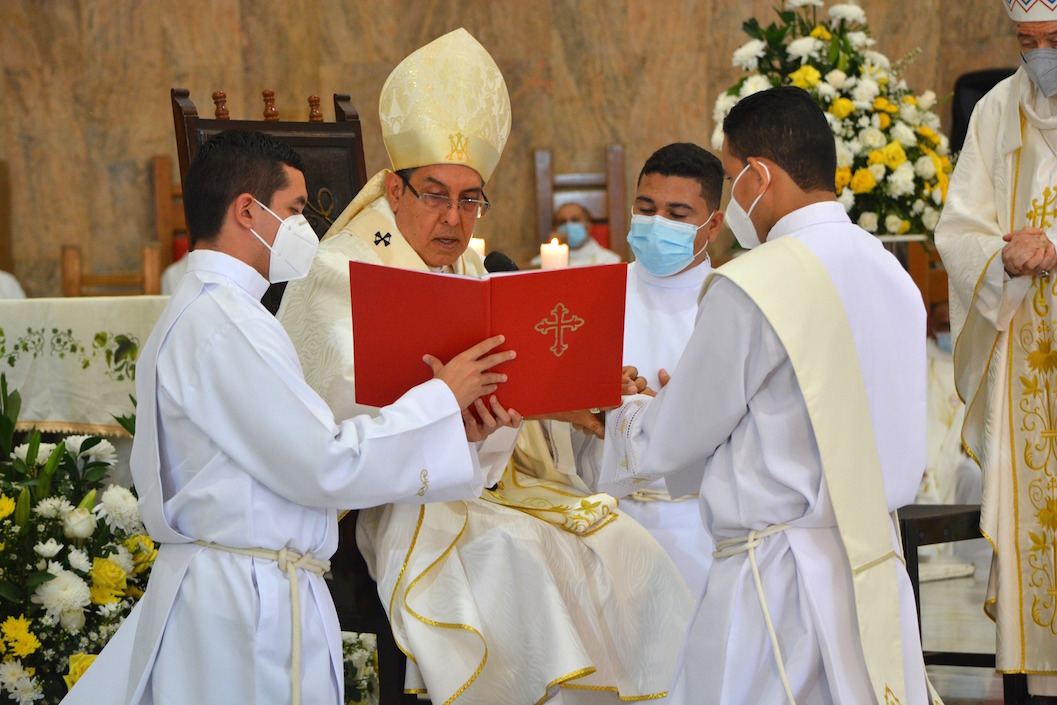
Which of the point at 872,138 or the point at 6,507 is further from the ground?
the point at 872,138

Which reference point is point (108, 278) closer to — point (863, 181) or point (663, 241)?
point (863, 181)

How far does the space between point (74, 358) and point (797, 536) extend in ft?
10.2

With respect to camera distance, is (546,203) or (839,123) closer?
(839,123)

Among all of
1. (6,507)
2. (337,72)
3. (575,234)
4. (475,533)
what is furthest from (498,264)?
(337,72)

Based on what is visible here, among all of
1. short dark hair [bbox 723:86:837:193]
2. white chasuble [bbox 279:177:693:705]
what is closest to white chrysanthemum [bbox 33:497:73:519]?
white chasuble [bbox 279:177:693:705]

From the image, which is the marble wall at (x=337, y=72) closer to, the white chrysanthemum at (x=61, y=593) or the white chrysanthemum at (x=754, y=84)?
the white chrysanthemum at (x=754, y=84)

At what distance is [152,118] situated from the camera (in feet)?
28.9

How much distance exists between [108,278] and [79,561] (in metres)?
5.30

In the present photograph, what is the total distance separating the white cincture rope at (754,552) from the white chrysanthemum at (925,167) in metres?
3.49

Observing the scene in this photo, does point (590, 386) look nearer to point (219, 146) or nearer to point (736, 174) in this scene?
point (736, 174)

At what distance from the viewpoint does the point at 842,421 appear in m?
2.53

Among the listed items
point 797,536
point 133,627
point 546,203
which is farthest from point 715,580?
point 546,203

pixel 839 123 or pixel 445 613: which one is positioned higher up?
pixel 839 123

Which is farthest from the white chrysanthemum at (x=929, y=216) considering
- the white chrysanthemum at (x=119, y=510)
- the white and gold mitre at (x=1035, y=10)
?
the white chrysanthemum at (x=119, y=510)
